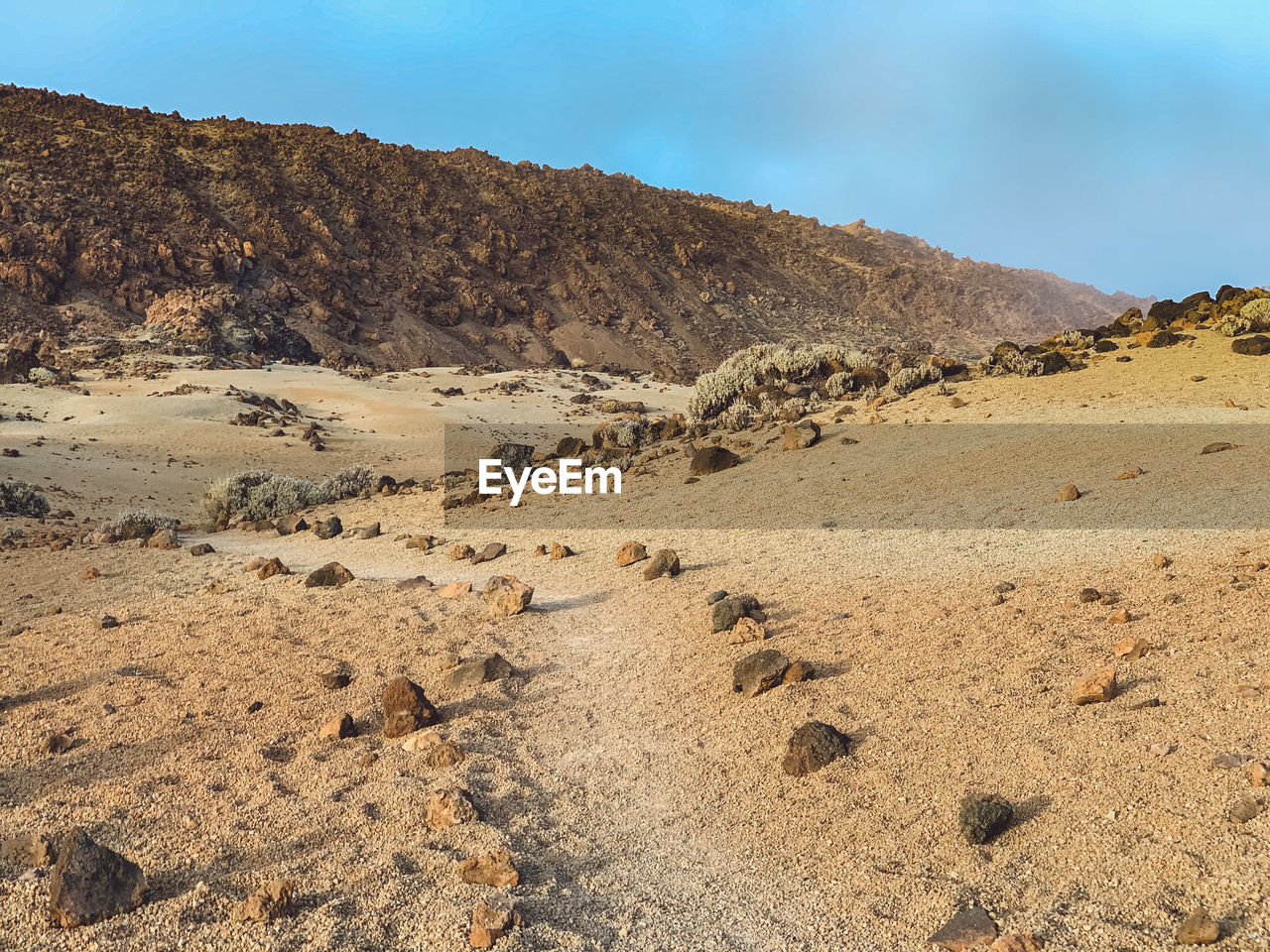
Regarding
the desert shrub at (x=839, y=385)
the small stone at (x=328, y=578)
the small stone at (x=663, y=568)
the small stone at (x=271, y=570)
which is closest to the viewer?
the small stone at (x=663, y=568)

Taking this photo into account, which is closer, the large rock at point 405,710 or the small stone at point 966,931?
the small stone at point 966,931

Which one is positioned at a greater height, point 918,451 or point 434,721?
point 918,451

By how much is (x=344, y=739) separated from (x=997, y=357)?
13144mm

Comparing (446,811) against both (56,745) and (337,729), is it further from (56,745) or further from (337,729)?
(56,745)

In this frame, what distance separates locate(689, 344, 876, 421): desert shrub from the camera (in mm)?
15836

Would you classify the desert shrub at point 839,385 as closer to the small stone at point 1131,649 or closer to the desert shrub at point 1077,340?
the desert shrub at point 1077,340

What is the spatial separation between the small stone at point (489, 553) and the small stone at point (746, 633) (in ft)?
12.2

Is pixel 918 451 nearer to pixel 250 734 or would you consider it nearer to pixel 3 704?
pixel 250 734

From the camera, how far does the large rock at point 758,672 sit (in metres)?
4.79

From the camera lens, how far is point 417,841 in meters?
3.47

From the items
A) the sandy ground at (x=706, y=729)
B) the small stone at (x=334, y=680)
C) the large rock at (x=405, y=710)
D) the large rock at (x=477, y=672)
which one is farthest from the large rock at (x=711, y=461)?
the large rock at (x=405, y=710)

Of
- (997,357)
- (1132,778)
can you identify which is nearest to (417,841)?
(1132,778)

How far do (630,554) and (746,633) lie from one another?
2.47m

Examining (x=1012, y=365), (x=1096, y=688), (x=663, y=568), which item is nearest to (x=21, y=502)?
(x=663, y=568)
